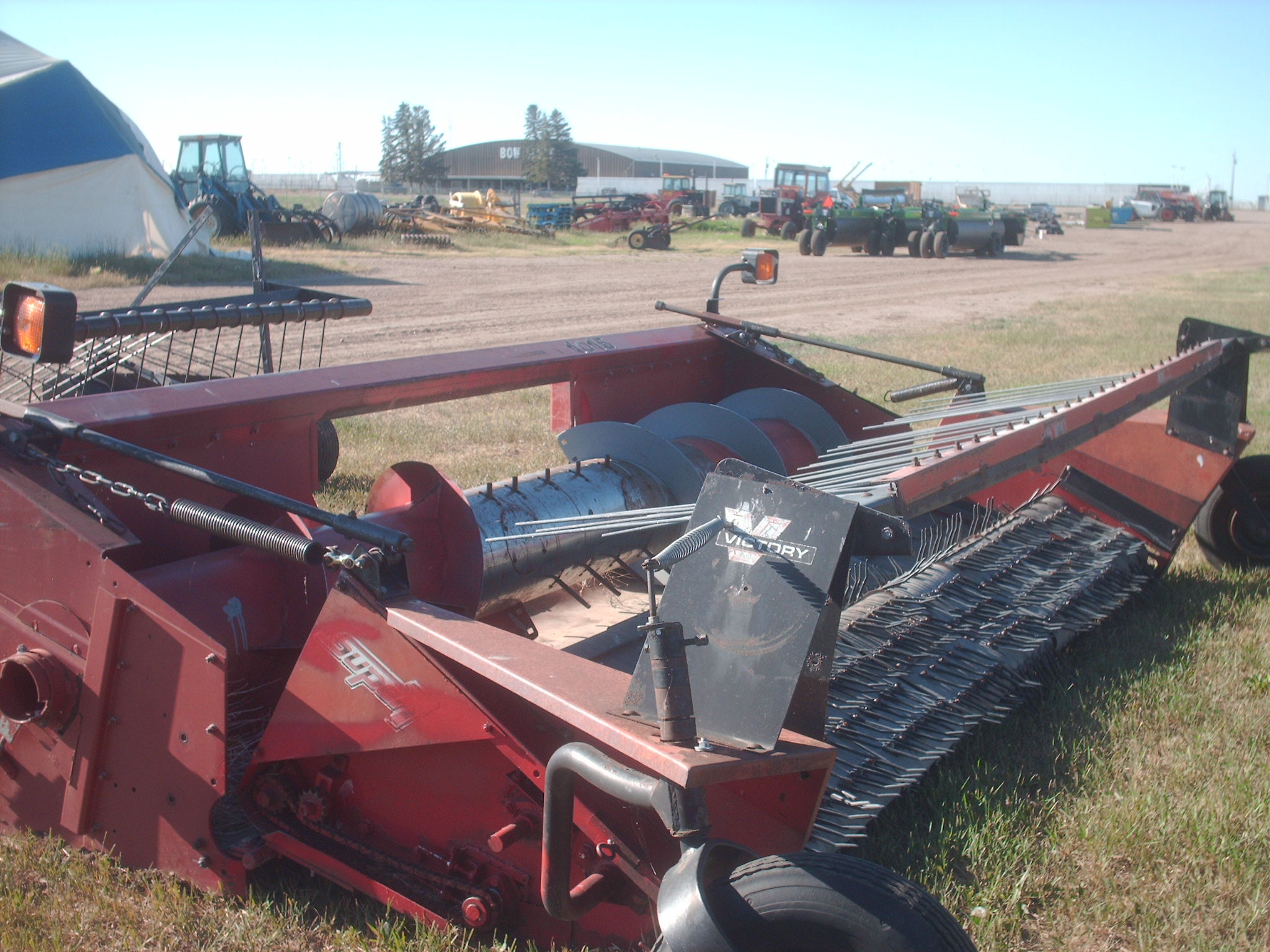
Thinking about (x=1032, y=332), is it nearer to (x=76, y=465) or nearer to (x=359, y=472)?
(x=359, y=472)

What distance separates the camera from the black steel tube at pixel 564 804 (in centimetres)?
186

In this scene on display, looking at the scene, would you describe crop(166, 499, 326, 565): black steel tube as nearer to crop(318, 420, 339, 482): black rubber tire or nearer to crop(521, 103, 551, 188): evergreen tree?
crop(318, 420, 339, 482): black rubber tire

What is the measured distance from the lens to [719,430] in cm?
439

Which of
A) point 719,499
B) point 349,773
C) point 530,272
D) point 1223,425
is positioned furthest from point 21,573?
point 530,272

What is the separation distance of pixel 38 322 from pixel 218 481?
718mm

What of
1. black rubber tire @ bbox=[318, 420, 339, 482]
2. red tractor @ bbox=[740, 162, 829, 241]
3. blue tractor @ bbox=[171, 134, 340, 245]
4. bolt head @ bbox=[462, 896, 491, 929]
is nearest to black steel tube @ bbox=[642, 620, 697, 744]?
bolt head @ bbox=[462, 896, 491, 929]

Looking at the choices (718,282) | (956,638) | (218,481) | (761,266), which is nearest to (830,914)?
(218,481)

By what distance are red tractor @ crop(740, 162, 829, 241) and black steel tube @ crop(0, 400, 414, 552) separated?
28.7m

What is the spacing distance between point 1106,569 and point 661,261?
21.4 metres

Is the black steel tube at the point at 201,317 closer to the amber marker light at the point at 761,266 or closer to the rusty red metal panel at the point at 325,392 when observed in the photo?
the rusty red metal panel at the point at 325,392

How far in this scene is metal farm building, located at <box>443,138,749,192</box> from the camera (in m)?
98.1

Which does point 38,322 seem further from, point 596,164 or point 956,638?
point 596,164

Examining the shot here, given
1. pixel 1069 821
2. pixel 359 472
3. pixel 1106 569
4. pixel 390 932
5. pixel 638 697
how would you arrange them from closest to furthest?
pixel 638 697 < pixel 390 932 < pixel 1069 821 < pixel 1106 569 < pixel 359 472

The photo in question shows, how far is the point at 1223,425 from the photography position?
4570 millimetres
